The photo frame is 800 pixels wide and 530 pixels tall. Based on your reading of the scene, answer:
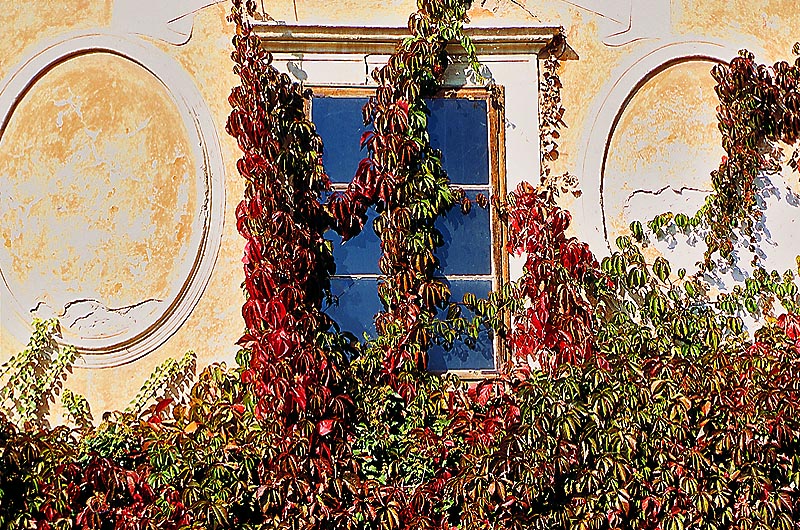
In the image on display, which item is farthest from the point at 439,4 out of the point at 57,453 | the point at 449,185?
the point at 57,453

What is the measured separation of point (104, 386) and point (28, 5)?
83.3 inches

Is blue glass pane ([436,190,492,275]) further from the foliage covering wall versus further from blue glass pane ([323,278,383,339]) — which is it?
blue glass pane ([323,278,383,339])

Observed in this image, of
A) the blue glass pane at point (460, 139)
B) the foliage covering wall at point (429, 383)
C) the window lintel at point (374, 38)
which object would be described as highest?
the window lintel at point (374, 38)

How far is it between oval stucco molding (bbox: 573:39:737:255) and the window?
0.48 meters

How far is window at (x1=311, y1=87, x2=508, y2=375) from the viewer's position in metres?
5.21

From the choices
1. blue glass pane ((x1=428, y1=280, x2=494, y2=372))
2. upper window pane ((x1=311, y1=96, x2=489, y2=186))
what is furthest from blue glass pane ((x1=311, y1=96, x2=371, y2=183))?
blue glass pane ((x1=428, y1=280, x2=494, y2=372))

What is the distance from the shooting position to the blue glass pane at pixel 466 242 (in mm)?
5297

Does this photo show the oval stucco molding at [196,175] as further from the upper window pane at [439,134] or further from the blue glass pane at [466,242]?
the blue glass pane at [466,242]

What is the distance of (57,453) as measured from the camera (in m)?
4.62

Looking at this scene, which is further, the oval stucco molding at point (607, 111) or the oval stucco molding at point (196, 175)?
the oval stucco molding at point (607, 111)

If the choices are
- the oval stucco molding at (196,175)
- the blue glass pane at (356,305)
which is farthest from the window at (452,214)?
the oval stucco molding at (196,175)

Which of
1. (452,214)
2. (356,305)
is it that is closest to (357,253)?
(356,305)

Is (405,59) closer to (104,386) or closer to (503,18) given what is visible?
(503,18)

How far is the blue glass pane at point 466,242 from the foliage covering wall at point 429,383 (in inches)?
3.4
